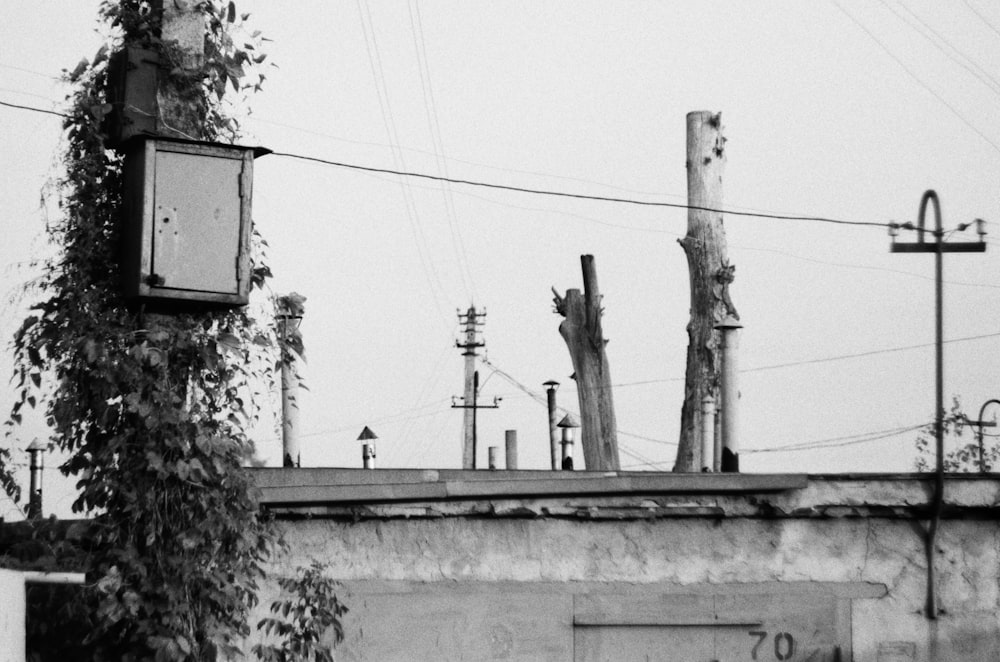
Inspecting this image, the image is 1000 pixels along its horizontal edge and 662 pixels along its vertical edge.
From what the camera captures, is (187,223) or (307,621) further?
(307,621)

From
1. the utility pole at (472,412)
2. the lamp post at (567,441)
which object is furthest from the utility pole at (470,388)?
the lamp post at (567,441)

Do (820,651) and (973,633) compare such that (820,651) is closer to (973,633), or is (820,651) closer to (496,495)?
(973,633)

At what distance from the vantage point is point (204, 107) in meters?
6.56

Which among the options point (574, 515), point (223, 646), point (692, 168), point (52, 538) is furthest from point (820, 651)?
point (692, 168)

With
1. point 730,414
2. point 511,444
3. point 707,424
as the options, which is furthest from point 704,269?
point 511,444

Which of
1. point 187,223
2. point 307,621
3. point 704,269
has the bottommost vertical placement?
point 307,621

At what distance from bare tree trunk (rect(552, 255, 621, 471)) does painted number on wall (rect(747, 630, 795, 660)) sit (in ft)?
23.7

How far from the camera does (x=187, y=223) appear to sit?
6.23 meters

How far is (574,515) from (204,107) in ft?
9.24

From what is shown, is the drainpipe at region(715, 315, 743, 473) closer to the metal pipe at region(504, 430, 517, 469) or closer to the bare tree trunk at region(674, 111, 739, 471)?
the bare tree trunk at region(674, 111, 739, 471)

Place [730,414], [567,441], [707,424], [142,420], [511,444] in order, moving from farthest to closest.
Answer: [511,444] → [567,441] → [707,424] → [730,414] → [142,420]

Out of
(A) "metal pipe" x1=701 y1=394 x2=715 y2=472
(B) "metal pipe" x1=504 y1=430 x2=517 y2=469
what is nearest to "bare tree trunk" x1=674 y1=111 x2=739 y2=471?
(A) "metal pipe" x1=701 y1=394 x2=715 y2=472

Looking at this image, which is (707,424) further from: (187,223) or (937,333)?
(187,223)

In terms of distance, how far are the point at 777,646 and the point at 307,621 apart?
8.01ft
